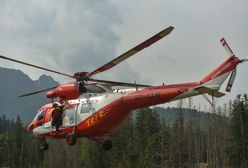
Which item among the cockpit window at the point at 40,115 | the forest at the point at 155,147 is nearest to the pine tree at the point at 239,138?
the forest at the point at 155,147

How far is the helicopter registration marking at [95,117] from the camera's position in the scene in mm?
21553

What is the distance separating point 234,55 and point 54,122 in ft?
35.3

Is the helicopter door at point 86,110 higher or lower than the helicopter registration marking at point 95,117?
higher

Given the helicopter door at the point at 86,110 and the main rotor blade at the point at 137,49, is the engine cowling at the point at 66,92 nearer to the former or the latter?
the helicopter door at the point at 86,110

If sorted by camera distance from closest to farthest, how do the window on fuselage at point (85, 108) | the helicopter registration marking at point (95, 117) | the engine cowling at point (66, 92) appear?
the helicopter registration marking at point (95, 117), the window on fuselage at point (85, 108), the engine cowling at point (66, 92)

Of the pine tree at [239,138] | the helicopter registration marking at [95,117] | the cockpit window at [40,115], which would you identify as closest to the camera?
the helicopter registration marking at [95,117]

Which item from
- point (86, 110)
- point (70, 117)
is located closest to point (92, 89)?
point (86, 110)

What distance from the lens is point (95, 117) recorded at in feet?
71.4

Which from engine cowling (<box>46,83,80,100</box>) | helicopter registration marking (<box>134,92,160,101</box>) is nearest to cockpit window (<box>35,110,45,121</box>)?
engine cowling (<box>46,83,80,100</box>)

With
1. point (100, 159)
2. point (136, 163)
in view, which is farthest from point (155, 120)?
point (136, 163)

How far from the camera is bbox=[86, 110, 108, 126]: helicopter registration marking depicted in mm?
21553

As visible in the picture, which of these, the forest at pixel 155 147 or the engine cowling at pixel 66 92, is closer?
the engine cowling at pixel 66 92

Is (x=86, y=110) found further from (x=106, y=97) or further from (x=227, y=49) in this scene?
(x=227, y=49)

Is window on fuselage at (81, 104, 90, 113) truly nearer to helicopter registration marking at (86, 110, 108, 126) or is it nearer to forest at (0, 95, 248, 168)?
helicopter registration marking at (86, 110, 108, 126)
